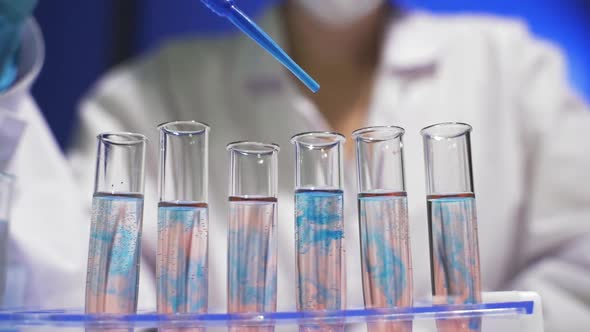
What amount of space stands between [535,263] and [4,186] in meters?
0.82

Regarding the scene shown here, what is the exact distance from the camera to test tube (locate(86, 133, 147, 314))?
16.4 inches

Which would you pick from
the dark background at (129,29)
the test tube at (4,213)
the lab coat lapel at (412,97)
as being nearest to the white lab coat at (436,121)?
the lab coat lapel at (412,97)

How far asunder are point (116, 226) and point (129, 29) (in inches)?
37.1

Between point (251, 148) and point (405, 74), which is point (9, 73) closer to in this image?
point (251, 148)

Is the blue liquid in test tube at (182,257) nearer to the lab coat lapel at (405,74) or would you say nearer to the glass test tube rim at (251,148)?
the glass test tube rim at (251,148)

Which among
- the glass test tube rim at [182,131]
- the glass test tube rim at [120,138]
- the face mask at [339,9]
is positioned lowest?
the glass test tube rim at [120,138]

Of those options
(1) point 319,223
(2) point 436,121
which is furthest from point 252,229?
(2) point 436,121

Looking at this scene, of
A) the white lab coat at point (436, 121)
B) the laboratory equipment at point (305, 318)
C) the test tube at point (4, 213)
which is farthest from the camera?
the white lab coat at point (436, 121)

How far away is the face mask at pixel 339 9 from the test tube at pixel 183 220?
1.87ft

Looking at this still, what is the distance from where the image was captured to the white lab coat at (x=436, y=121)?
0.86 metres

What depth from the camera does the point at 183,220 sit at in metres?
0.43

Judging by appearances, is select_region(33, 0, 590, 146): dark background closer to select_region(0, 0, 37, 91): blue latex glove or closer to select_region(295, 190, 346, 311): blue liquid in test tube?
select_region(0, 0, 37, 91): blue latex glove

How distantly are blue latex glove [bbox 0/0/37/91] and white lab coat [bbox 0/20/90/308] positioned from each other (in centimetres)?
1

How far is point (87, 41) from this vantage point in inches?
47.2
